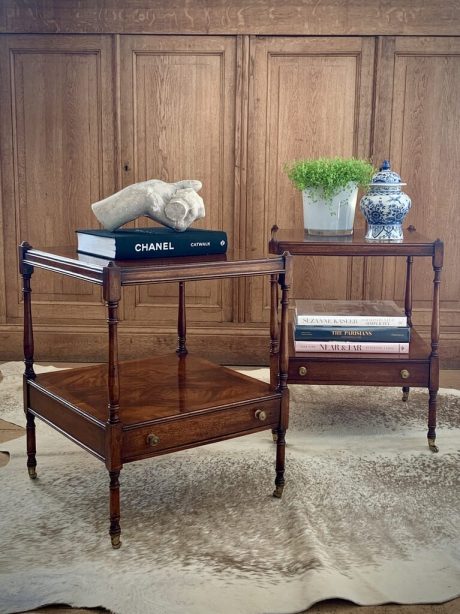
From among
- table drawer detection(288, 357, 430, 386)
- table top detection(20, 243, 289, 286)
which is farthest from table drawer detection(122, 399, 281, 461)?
table drawer detection(288, 357, 430, 386)

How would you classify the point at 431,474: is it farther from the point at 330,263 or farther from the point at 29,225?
the point at 29,225

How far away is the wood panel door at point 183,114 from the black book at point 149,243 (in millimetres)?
1649

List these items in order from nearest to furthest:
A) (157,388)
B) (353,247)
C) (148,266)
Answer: (148,266) → (157,388) → (353,247)

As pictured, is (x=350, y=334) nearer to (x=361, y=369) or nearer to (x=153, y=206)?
(x=361, y=369)

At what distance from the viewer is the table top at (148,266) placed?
6.95 ft

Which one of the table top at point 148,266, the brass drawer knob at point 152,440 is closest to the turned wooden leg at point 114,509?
the brass drawer knob at point 152,440

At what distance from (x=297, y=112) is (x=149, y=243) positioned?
1.96 metres

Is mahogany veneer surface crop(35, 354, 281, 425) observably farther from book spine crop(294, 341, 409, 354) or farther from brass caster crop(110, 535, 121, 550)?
book spine crop(294, 341, 409, 354)

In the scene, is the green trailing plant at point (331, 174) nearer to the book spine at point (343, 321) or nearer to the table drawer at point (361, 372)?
the book spine at point (343, 321)

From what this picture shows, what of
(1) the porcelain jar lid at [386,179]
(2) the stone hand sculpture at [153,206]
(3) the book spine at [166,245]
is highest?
(1) the porcelain jar lid at [386,179]

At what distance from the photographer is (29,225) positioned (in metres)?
4.17

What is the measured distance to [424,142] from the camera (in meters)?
4.00

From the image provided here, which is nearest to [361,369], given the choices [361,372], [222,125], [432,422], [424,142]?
[361,372]

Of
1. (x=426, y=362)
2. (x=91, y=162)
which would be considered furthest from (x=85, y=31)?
(x=426, y=362)
